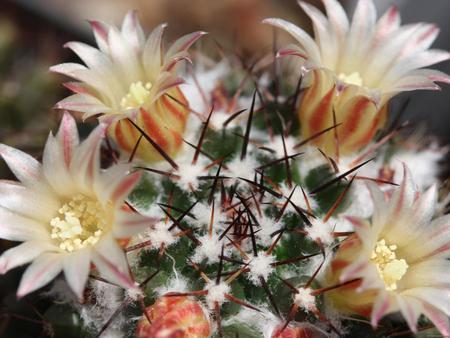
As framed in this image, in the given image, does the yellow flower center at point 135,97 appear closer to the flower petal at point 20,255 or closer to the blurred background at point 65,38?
the flower petal at point 20,255

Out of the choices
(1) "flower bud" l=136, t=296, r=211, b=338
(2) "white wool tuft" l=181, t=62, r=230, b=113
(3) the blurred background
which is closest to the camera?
(1) "flower bud" l=136, t=296, r=211, b=338

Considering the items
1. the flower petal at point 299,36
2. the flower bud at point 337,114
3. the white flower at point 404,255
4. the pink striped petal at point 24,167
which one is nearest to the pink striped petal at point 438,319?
the white flower at point 404,255

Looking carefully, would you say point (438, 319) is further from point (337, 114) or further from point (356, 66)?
point (356, 66)

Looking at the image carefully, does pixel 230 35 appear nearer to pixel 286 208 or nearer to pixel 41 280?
pixel 286 208

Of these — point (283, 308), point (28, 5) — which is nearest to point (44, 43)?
point (28, 5)

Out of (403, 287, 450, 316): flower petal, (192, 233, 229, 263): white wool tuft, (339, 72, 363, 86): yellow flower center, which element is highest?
(339, 72, 363, 86): yellow flower center

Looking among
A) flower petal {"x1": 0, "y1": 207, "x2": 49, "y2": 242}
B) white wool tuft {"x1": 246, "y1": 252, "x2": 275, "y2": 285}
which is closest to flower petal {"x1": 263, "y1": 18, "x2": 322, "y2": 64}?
white wool tuft {"x1": 246, "y1": 252, "x2": 275, "y2": 285}

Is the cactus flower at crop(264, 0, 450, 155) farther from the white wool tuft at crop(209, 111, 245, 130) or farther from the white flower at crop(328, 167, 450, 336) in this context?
the white flower at crop(328, 167, 450, 336)
